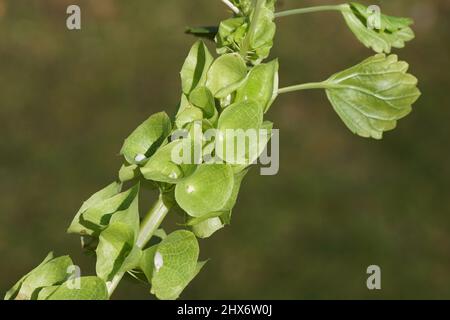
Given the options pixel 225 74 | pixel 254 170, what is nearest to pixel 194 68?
pixel 225 74

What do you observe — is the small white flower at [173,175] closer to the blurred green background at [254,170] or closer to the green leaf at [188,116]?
the green leaf at [188,116]

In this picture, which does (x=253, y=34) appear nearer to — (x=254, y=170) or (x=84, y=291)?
(x=84, y=291)

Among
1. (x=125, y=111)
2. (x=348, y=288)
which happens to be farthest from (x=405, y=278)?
(x=125, y=111)

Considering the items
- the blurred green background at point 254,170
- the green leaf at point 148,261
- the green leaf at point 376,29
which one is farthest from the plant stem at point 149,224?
the blurred green background at point 254,170

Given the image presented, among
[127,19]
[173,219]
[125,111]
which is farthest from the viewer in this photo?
[127,19]

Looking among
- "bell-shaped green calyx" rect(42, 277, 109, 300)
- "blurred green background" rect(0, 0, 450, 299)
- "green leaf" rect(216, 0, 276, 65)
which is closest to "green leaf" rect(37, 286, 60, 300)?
"bell-shaped green calyx" rect(42, 277, 109, 300)

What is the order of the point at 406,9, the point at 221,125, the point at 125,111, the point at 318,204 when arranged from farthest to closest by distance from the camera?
the point at 406,9 < the point at 125,111 < the point at 318,204 < the point at 221,125
